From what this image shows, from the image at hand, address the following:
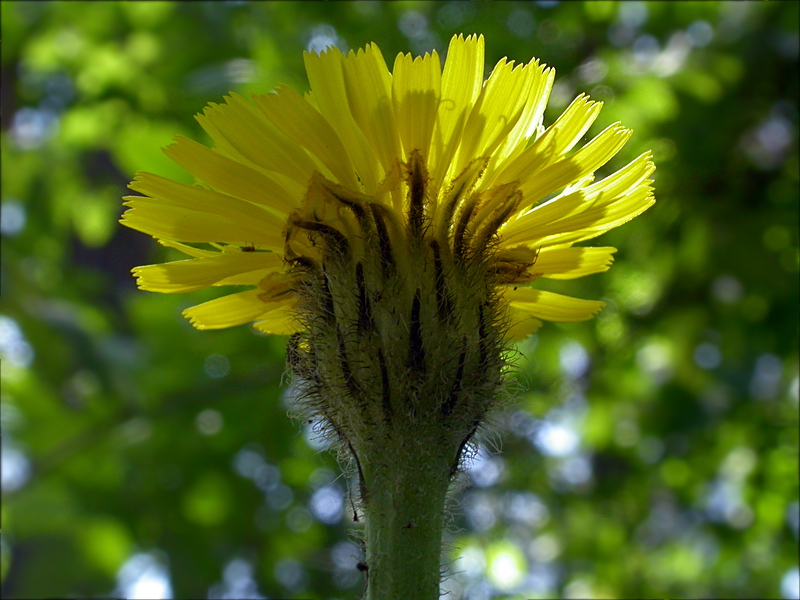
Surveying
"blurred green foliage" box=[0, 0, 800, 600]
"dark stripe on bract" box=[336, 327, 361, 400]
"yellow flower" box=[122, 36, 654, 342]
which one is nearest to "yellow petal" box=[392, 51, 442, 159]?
"yellow flower" box=[122, 36, 654, 342]

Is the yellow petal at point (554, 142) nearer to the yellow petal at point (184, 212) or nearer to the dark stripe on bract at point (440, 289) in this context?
the dark stripe on bract at point (440, 289)

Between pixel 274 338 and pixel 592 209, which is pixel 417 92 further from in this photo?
pixel 274 338

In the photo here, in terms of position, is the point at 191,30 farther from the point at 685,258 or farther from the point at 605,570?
the point at 605,570

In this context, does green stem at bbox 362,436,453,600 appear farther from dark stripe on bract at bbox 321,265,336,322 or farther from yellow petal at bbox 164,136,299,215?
yellow petal at bbox 164,136,299,215

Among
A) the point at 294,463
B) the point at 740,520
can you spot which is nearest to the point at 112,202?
the point at 294,463

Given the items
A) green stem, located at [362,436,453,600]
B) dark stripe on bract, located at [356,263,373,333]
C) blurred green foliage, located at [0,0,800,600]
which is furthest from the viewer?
blurred green foliage, located at [0,0,800,600]

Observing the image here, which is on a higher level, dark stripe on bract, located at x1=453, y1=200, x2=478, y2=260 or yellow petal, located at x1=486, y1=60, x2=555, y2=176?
yellow petal, located at x1=486, y1=60, x2=555, y2=176
